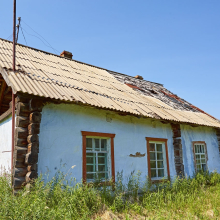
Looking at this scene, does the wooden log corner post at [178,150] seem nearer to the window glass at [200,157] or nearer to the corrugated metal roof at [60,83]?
the corrugated metal roof at [60,83]

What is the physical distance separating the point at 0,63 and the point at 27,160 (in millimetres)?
2595

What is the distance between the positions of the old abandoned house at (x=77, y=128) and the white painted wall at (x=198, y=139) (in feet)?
0.13

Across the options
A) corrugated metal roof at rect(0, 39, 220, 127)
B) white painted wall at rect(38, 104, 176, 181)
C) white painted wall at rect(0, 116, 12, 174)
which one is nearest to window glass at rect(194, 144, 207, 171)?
corrugated metal roof at rect(0, 39, 220, 127)

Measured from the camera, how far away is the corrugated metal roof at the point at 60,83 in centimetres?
559

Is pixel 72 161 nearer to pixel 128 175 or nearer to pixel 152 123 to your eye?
pixel 128 175

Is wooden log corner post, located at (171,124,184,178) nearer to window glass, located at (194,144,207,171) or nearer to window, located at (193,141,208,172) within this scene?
window, located at (193,141,208,172)

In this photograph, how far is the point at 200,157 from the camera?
9906 mm

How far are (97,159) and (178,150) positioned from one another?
3518 mm

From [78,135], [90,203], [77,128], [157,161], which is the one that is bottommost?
[90,203]

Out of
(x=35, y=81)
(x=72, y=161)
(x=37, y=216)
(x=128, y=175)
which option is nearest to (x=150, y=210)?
(x=128, y=175)

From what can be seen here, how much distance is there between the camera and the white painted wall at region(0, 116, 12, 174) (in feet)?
19.0

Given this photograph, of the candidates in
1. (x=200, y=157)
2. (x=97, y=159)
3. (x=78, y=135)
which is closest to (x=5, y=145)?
(x=78, y=135)

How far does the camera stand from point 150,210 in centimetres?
524

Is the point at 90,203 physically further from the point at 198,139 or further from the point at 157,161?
the point at 198,139
